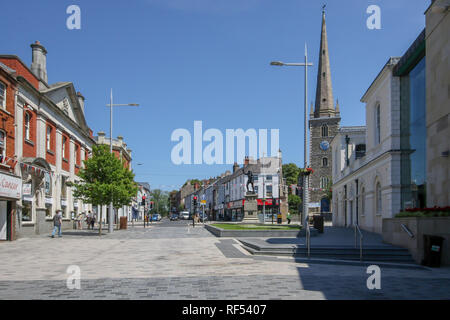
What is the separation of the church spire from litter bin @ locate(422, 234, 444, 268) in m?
86.7

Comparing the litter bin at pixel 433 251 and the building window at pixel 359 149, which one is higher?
the building window at pixel 359 149

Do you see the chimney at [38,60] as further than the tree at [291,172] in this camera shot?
No

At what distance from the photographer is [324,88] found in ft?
327

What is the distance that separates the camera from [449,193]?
54.4ft

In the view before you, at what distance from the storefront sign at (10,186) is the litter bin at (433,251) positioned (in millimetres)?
19751

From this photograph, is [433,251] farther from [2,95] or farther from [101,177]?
[101,177]

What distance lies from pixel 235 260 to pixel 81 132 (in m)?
31.8

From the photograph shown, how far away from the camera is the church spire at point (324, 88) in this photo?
97625 millimetres

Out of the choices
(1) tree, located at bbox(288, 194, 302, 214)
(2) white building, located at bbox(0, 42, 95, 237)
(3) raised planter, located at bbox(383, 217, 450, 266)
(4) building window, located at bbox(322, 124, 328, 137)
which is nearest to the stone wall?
(3) raised planter, located at bbox(383, 217, 450, 266)

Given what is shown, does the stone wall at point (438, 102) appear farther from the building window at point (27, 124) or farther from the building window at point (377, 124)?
the building window at point (27, 124)

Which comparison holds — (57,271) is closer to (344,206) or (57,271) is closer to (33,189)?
(33,189)

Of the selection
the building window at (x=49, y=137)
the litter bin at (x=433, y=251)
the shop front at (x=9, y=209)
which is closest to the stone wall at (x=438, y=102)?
the litter bin at (x=433, y=251)

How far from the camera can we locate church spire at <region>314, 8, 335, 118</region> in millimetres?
97625
